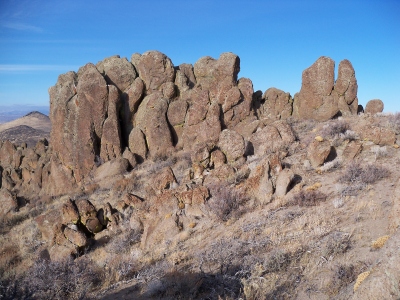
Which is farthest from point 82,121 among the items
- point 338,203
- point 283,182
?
point 338,203

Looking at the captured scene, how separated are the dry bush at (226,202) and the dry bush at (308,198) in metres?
1.56

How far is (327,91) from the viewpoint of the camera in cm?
2153

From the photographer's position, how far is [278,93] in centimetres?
2366

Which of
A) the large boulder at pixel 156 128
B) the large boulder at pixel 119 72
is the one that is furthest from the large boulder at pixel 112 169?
the large boulder at pixel 119 72

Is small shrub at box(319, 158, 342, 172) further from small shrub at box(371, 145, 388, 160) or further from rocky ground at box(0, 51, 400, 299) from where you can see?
small shrub at box(371, 145, 388, 160)

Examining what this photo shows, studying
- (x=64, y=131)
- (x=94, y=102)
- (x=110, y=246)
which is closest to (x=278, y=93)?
(x=94, y=102)

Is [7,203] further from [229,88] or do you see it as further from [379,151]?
[379,151]

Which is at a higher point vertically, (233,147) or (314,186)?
(233,147)

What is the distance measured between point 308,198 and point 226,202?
240 centimetres

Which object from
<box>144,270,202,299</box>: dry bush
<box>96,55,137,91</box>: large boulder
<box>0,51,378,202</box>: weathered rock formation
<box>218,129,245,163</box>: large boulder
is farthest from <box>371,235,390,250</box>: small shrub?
<box>96,55,137,91</box>: large boulder

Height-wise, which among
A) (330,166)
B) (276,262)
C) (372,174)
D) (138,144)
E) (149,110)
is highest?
(149,110)

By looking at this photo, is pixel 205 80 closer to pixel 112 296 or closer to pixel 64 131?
pixel 64 131

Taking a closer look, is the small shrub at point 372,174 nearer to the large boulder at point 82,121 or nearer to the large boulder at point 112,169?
the large boulder at point 112,169

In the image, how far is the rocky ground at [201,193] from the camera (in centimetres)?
597
